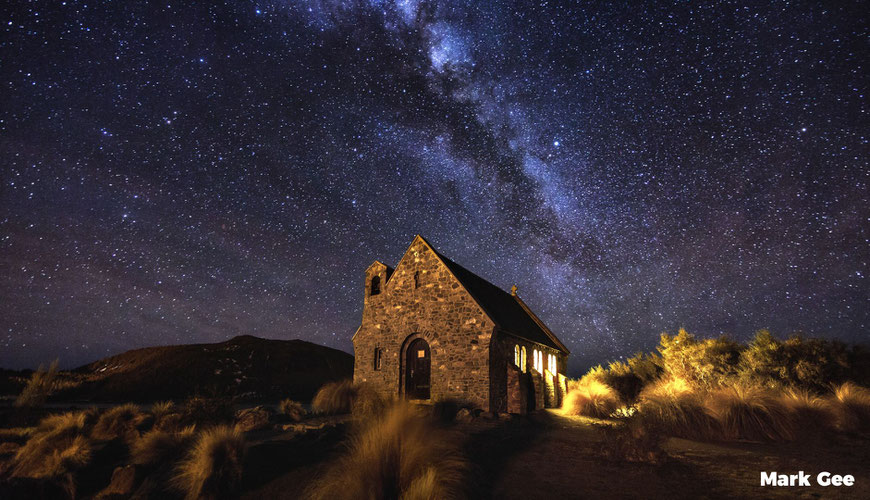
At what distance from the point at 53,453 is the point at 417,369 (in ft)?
43.3

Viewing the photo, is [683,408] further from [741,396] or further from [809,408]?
[809,408]

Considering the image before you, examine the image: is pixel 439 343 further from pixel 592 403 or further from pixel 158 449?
pixel 158 449

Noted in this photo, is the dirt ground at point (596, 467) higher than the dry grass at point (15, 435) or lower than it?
higher

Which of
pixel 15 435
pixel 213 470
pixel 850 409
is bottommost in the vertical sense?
pixel 15 435

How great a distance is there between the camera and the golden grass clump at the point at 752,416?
11172 millimetres

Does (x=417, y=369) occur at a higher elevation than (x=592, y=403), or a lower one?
higher

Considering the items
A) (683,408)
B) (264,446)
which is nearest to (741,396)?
(683,408)

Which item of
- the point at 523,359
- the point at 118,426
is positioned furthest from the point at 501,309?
the point at 118,426

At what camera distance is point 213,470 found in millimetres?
7348

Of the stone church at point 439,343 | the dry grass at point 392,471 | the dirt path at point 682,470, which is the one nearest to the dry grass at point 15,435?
the dry grass at point 392,471

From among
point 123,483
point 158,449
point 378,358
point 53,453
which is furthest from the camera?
point 378,358

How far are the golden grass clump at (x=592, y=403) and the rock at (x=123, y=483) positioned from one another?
58.5 feet

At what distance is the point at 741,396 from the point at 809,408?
2187 millimetres

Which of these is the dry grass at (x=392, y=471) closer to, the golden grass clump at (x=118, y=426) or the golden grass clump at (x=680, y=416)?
the golden grass clump at (x=680, y=416)
